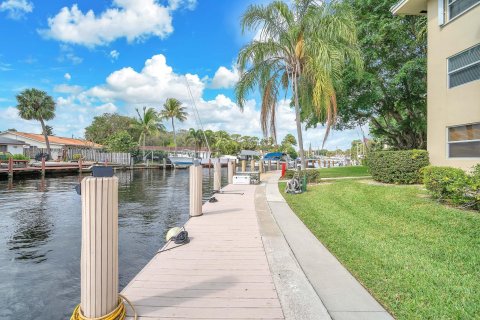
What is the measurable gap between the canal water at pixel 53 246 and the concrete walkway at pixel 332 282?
3.41 metres

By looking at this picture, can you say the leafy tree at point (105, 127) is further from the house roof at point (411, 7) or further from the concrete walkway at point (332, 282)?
the concrete walkway at point (332, 282)

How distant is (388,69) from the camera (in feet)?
60.4

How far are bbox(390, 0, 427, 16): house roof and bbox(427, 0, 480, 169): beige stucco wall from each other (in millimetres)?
588

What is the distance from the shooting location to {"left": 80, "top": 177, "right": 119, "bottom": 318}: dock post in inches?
109

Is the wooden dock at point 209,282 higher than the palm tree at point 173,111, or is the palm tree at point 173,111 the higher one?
the palm tree at point 173,111

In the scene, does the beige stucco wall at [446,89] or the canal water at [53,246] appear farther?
the beige stucco wall at [446,89]

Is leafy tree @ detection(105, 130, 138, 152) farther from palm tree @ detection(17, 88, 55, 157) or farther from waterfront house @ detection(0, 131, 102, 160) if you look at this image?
palm tree @ detection(17, 88, 55, 157)

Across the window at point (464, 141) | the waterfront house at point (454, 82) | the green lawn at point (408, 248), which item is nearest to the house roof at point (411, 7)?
the waterfront house at point (454, 82)

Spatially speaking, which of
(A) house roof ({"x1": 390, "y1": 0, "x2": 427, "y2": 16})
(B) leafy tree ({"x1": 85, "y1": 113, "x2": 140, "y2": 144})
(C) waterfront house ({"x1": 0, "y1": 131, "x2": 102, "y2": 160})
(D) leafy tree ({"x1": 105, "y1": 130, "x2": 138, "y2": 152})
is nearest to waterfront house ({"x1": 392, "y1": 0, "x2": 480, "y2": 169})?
(A) house roof ({"x1": 390, "y1": 0, "x2": 427, "y2": 16})

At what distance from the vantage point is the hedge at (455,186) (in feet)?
23.1

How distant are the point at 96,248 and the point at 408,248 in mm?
4961

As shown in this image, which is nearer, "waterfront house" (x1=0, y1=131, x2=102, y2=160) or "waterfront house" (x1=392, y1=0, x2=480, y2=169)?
"waterfront house" (x1=392, y1=0, x2=480, y2=169)

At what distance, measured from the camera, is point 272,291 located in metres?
3.56

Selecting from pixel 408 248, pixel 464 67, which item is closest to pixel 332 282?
pixel 408 248
